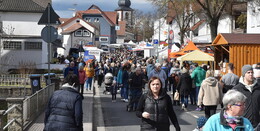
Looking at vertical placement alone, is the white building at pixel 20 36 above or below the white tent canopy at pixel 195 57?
above

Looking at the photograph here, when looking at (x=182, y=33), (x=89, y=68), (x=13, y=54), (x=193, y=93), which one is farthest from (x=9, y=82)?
(x=182, y=33)

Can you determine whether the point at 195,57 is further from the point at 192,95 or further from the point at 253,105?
the point at 253,105

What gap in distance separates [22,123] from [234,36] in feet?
55.1

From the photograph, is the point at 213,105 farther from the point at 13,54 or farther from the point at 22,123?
the point at 13,54

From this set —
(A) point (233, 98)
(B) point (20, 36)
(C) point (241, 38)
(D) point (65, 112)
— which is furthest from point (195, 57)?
(A) point (233, 98)

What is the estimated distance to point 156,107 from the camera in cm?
692

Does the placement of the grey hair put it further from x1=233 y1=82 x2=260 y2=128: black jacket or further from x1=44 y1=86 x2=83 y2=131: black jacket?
x1=44 y1=86 x2=83 y2=131: black jacket

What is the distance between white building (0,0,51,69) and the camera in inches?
1629

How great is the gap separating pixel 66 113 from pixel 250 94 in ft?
9.18

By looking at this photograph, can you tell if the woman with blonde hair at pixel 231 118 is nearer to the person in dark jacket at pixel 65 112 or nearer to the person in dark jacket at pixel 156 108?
the person in dark jacket at pixel 156 108

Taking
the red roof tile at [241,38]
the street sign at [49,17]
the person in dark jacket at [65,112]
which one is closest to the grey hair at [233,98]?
the person in dark jacket at [65,112]

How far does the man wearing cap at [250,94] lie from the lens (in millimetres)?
7207

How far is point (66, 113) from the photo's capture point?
6961mm

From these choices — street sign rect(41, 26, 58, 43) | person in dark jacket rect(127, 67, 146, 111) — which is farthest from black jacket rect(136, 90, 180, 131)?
person in dark jacket rect(127, 67, 146, 111)
